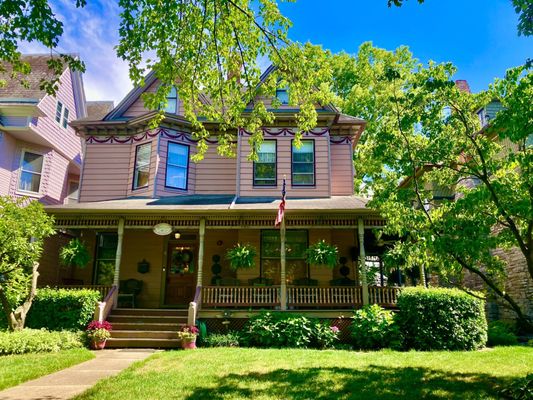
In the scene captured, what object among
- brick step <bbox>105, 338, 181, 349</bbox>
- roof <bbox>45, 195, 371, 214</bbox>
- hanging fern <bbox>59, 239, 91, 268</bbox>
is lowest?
brick step <bbox>105, 338, 181, 349</bbox>

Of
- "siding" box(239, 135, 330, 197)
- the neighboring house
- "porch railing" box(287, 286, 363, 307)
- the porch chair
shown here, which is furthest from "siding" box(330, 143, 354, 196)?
the neighboring house

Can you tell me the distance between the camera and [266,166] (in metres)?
14.9

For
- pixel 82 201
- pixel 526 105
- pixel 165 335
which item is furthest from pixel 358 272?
pixel 82 201

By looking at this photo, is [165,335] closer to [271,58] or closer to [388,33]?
[271,58]

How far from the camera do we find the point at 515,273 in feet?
46.7

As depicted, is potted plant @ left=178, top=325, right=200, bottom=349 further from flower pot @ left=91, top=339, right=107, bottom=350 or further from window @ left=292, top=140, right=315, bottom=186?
window @ left=292, top=140, right=315, bottom=186

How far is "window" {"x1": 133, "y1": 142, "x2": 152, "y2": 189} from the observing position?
48.7 ft

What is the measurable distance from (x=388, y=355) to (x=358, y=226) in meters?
4.29

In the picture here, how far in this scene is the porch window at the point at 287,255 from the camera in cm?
1381

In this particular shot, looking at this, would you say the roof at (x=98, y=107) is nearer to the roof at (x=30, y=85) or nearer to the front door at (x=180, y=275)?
the roof at (x=30, y=85)

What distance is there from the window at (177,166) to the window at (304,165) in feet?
13.7

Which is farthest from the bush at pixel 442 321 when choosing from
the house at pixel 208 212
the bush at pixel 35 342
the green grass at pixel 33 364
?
the bush at pixel 35 342

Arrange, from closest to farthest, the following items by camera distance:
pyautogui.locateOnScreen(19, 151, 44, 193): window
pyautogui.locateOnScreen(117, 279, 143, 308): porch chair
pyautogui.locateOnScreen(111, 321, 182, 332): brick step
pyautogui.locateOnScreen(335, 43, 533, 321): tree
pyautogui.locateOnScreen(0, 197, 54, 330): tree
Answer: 1. pyautogui.locateOnScreen(335, 43, 533, 321): tree
2. pyautogui.locateOnScreen(0, 197, 54, 330): tree
3. pyautogui.locateOnScreen(111, 321, 182, 332): brick step
4. pyautogui.locateOnScreen(117, 279, 143, 308): porch chair
5. pyautogui.locateOnScreen(19, 151, 44, 193): window

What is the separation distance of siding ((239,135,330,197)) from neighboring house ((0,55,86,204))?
8.89 metres
